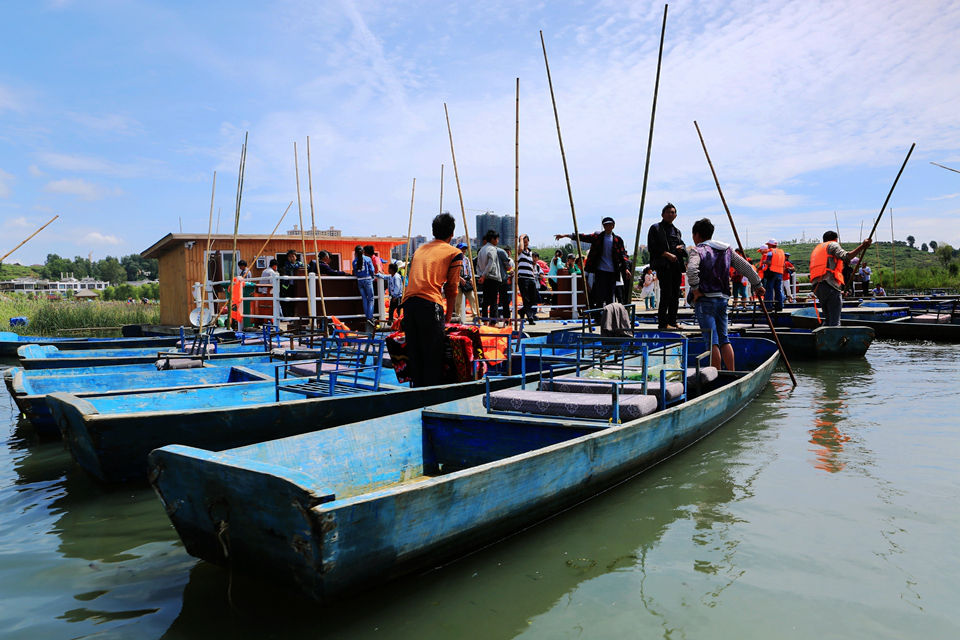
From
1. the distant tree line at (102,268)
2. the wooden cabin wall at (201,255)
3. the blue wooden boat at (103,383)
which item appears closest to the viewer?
the blue wooden boat at (103,383)

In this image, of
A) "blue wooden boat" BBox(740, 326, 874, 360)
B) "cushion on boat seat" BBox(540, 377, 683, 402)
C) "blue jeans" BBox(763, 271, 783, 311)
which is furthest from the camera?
"blue jeans" BBox(763, 271, 783, 311)

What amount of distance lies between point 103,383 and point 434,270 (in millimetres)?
4197

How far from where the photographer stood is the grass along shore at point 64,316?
1941 centimetres

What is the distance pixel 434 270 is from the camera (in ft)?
17.9

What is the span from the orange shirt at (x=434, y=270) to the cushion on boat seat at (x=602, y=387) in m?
1.26

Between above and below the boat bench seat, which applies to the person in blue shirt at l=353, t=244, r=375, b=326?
above

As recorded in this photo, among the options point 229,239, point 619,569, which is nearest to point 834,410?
point 619,569

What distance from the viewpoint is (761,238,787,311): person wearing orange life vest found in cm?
1519

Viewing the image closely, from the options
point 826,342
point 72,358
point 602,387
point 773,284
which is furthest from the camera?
point 773,284

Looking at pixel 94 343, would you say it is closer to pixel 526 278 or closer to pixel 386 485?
pixel 526 278

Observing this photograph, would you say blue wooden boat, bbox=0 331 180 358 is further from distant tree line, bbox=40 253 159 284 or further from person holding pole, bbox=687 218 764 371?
distant tree line, bbox=40 253 159 284

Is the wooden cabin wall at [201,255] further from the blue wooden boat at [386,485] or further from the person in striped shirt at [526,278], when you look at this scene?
the blue wooden boat at [386,485]

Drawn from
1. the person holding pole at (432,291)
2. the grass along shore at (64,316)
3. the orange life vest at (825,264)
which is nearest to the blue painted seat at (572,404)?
the person holding pole at (432,291)

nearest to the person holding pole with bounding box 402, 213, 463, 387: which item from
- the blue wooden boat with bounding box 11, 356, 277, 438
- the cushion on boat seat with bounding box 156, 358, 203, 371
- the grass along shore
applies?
the blue wooden boat with bounding box 11, 356, 277, 438
